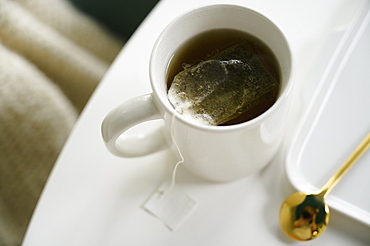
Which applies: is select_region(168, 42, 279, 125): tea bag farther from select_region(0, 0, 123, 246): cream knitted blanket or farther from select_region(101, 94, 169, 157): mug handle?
select_region(0, 0, 123, 246): cream knitted blanket

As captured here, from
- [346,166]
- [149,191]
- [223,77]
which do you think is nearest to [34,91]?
[149,191]

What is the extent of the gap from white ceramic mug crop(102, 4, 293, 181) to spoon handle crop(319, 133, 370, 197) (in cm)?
9

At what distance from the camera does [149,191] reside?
0.65 m

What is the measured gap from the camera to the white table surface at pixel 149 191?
0.61 meters

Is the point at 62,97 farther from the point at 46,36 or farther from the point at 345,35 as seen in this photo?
the point at 345,35

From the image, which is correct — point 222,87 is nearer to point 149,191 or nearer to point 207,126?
point 207,126

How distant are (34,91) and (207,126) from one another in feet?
3.09

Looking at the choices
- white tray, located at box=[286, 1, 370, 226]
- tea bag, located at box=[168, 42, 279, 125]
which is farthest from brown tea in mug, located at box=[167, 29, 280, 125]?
white tray, located at box=[286, 1, 370, 226]

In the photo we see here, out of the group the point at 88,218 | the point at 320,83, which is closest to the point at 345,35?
the point at 320,83

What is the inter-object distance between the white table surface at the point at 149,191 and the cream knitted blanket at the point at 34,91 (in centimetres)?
58

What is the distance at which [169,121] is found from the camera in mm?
508

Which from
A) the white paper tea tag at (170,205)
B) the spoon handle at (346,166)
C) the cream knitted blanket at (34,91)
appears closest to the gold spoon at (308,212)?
the spoon handle at (346,166)

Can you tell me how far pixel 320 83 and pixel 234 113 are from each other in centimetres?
20

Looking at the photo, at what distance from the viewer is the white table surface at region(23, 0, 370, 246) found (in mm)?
609
